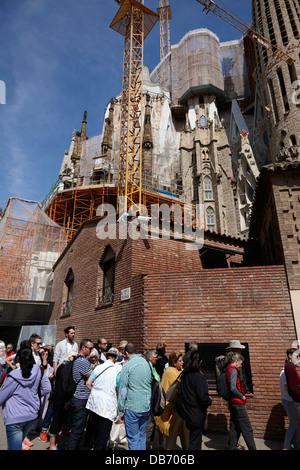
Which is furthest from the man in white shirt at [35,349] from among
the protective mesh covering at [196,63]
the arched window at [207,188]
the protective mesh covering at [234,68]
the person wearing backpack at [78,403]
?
the protective mesh covering at [234,68]

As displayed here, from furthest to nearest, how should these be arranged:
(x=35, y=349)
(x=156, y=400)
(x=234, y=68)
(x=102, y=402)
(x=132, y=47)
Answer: (x=234, y=68) → (x=132, y=47) → (x=35, y=349) → (x=156, y=400) → (x=102, y=402)

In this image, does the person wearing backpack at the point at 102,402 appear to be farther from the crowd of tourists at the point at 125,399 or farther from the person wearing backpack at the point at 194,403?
the person wearing backpack at the point at 194,403

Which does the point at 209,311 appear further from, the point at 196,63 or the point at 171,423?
the point at 196,63

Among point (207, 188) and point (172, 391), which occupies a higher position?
point (207, 188)

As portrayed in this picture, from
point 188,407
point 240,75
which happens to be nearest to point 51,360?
point 188,407

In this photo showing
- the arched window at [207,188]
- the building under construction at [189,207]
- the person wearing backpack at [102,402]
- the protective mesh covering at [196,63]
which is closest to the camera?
the person wearing backpack at [102,402]

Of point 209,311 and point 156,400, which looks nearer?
point 156,400

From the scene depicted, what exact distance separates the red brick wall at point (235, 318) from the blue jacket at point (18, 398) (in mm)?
4380

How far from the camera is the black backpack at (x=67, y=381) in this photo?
4.51m

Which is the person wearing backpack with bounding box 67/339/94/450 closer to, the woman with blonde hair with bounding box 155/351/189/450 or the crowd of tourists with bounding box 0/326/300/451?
the crowd of tourists with bounding box 0/326/300/451

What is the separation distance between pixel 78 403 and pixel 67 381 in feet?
1.24

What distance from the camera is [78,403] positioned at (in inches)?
170

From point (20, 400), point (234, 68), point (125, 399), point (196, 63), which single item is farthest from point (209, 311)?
point (234, 68)

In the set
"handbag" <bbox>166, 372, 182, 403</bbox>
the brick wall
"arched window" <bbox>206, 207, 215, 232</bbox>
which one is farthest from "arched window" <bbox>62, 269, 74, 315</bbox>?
"arched window" <bbox>206, 207, 215, 232</bbox>
